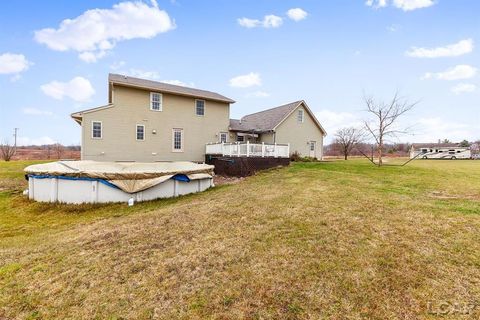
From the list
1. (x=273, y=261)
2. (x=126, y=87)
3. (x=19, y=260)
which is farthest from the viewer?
(x=126, y=87)

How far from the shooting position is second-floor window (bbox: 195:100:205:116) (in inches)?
683

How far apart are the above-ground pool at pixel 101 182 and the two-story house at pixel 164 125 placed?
5.39m

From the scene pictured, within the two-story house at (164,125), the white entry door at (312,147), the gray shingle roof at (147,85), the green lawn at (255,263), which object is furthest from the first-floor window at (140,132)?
the white entry door at (312,147)

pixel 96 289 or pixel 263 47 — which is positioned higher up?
pixel 263 47

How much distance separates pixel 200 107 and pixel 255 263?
50.5 ft

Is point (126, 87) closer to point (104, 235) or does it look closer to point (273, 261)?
point (104, 235)

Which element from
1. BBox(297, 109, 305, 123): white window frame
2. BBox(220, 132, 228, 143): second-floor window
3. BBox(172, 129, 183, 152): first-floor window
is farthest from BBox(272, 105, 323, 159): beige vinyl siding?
BBox(172, 129, 183, 152): first-floor window

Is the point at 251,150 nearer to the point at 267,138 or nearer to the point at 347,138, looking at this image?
the point at 267,138

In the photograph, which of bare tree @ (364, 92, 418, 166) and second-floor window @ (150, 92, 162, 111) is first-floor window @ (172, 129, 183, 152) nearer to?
second-floor window @ (150, 92, 162, 111)

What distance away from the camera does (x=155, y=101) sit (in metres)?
15.9

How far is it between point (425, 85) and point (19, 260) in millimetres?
24053

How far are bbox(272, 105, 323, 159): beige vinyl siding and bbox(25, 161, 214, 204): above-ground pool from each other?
1189cm

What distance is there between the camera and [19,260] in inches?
159

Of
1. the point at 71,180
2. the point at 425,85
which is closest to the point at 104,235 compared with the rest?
the point at 71,180
